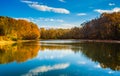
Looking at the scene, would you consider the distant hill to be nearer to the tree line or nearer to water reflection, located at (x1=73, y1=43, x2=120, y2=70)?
the tree line

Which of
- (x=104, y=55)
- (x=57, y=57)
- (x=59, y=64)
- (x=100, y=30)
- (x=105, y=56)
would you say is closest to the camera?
(x=59, y=64)

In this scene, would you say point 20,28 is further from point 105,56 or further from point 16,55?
point 105,56

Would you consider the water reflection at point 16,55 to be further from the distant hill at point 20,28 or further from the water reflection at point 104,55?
the distant hill at point 20,28

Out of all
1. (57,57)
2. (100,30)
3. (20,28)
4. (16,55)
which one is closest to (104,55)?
(57,57)

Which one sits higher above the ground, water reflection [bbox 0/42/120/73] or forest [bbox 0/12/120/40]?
forest [bbox 0/12/120/40]

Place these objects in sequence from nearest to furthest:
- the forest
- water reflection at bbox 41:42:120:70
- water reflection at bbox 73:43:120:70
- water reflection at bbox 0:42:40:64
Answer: water reflection at bbox 73:43:120:70
water reflection at bbox 41:42:120:70
water reflection at bbox 0:42:40:64
the forest

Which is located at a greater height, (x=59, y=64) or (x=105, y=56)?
(x=59, y=64)

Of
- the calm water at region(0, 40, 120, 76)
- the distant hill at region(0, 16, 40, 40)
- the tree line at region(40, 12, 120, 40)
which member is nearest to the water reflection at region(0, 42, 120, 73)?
the calm water at region(0, 40, 120, 76)

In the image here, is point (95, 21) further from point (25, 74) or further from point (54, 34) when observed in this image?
point (25, 74)

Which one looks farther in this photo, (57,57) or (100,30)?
(100,30)

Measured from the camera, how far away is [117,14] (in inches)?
4316

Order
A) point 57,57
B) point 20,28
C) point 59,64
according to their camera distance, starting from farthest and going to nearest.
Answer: point 20,28, point 57,57, point 59,64

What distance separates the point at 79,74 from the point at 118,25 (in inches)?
2975

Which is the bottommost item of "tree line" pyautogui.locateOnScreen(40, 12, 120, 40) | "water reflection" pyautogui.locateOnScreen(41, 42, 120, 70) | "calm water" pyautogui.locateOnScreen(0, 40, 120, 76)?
"water reflection" pyautogui.locateOnScreen(41, 42, 120, 70)
